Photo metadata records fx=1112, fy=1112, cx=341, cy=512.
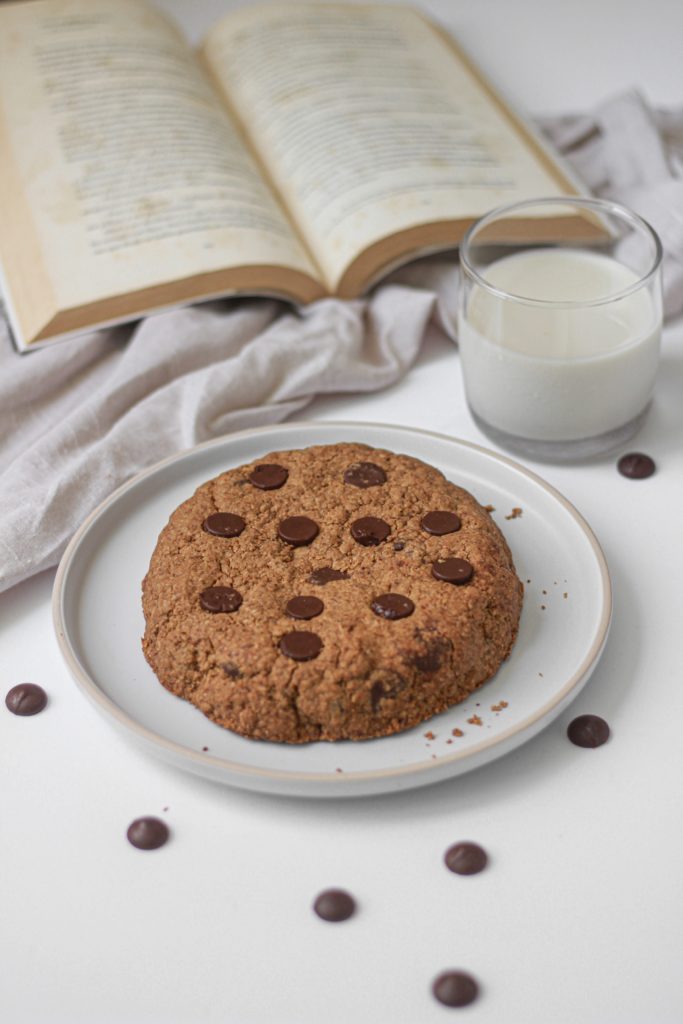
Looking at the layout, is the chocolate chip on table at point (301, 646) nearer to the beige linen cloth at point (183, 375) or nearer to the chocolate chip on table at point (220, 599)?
the chocolate chip on table at point (220, 599)

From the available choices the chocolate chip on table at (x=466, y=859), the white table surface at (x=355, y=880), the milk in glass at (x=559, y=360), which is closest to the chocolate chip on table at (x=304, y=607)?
the white table surface at (x=355, y=880)

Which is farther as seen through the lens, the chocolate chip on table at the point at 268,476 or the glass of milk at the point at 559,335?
the glass of milk at the point at 559,335

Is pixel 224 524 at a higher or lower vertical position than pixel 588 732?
higher

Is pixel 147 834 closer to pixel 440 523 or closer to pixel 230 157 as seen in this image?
pixel 440 523

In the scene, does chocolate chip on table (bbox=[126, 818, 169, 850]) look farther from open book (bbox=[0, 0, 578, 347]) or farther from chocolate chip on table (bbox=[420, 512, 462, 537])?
open book (bbox=[0, 0, 578, 347])

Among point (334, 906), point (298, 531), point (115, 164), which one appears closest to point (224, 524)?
point (298, 531)

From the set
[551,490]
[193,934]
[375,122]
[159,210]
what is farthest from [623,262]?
[193,934]

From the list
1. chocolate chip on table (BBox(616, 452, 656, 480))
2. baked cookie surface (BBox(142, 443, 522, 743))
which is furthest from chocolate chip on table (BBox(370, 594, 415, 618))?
chocolate chip on table (BBox(616, 452, 656, 480))
